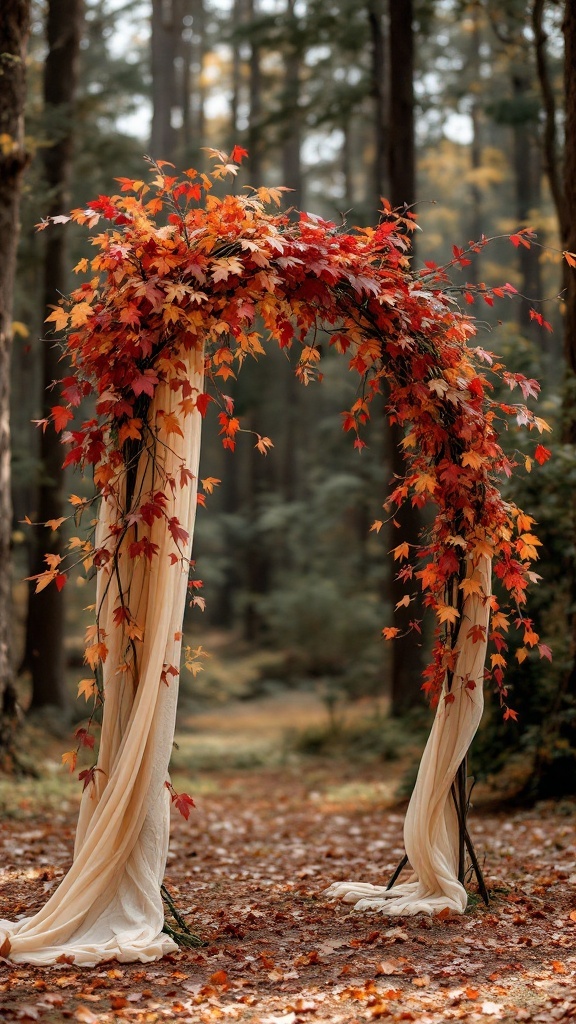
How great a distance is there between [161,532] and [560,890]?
292 cm

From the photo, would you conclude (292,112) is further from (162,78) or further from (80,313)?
(80,313)

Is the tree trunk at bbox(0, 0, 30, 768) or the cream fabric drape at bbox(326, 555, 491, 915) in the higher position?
the tree trunk at bbox(0, 0, 30, 768)

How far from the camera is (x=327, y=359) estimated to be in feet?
69.1

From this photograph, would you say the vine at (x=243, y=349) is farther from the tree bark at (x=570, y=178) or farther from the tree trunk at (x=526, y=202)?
the tree trunk at (x=526, y=202)

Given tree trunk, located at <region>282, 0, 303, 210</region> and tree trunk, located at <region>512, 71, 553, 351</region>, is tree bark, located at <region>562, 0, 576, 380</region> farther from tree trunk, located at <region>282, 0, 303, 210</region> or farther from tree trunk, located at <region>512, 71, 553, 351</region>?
tree trunk, located at <region>512, 71, 553, 351</region>

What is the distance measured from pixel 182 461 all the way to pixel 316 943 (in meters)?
2.24

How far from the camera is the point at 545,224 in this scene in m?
19.0

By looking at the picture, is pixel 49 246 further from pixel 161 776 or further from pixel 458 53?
pixel 458 53

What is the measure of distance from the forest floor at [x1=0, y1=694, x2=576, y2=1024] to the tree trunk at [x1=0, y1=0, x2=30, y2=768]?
0.83 m

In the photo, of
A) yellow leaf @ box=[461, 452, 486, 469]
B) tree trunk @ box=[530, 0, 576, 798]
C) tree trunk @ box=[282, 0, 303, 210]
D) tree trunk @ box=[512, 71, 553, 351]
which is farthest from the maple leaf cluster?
tree trunk @ box=[512, 71, 553, 351]

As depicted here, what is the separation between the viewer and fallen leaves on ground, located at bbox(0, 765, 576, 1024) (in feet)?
11.0

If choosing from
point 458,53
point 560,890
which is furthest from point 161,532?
point 458,53

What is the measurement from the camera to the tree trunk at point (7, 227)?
23.3 feet

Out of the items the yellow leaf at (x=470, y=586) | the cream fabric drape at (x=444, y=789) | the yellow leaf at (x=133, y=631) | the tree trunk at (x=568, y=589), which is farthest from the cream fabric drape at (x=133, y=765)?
the tree trunk at (x=568, y=589)
